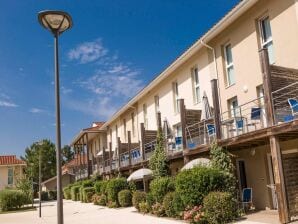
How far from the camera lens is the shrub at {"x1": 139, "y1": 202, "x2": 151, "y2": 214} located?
19.9m

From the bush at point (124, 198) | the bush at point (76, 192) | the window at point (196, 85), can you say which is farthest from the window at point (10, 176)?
the window at point (196, 85)

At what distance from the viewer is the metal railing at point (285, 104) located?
1317 centimetres

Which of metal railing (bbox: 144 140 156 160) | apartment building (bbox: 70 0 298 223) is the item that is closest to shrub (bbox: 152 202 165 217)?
apartment building (bbox: 70 0 298 223)

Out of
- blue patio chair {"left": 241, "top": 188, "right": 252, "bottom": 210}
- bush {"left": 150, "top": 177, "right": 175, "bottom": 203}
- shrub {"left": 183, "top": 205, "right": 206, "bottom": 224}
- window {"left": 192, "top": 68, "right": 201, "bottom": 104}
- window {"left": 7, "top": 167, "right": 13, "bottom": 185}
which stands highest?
window {"left": 192, "top": 68, "right": 201, "bottom": 104}

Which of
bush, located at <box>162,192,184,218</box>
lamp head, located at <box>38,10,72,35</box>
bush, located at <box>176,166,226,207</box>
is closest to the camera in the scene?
lamp head, located at <box>38,10,72,35</box>

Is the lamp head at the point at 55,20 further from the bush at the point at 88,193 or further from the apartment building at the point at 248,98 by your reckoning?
the bush at the point at 88,193

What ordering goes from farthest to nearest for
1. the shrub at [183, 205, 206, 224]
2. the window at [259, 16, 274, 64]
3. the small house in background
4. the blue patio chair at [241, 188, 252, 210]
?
the small house in background
the window at [259, 16, 274, 64]
the blue patio chair at [241, 188, 252, 210]
the shrub at [183, 205, 206, 224]

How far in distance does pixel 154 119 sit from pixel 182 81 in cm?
618

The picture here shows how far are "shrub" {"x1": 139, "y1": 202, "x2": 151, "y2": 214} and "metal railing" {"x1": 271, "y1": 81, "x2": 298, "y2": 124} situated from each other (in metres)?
8.60

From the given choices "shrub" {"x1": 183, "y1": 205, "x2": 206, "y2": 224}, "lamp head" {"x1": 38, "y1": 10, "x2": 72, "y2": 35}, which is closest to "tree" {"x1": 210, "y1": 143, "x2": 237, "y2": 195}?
"shrub" {"x1": 183, "y1": 205, "x2": 206, "y2": 224}

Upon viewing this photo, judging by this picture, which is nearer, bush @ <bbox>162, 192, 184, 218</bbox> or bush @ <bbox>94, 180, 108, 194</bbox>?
bush @ <bbox>162, 192, 184, 218</bbox>

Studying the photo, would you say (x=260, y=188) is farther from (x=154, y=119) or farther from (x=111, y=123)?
(x=111, y=123)

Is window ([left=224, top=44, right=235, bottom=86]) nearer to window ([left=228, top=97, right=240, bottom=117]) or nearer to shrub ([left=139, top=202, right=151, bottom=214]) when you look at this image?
window ([left=228, top=97, right=240, bottom=117])

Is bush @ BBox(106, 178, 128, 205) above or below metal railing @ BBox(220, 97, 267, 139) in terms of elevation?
below
